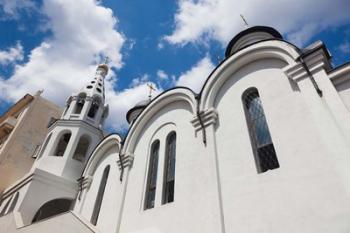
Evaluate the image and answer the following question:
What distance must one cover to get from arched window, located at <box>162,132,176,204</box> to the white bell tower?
5.55 m

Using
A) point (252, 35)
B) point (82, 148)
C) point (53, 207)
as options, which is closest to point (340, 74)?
point (252, 35)

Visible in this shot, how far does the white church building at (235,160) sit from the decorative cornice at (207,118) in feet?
0.11

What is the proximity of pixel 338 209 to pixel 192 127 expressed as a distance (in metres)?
4.86

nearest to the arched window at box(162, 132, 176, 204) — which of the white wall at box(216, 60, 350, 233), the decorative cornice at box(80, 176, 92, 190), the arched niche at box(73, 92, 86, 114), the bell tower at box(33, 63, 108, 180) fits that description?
the white wall at box(216, 60, 350, 233)

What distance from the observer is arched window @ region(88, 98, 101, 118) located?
56.0ft

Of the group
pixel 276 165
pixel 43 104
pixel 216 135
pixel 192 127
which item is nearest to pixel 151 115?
pixel 192 127

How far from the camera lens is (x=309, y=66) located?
20.6 ft

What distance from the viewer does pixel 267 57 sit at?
7641 millimetres

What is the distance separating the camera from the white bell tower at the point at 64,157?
11.9m

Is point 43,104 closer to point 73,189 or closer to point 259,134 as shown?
point 73,189

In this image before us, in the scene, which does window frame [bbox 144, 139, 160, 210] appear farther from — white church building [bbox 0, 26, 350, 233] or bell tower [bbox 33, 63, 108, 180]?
bell tower [bbox 33, 63, 108, 180]

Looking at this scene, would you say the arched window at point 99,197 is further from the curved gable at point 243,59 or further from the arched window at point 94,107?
the curved gable at point 243,59

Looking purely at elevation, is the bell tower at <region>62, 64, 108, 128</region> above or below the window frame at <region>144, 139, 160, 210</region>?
above

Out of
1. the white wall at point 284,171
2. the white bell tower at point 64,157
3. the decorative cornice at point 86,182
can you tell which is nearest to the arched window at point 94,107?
the white bell tower at point 64,157
